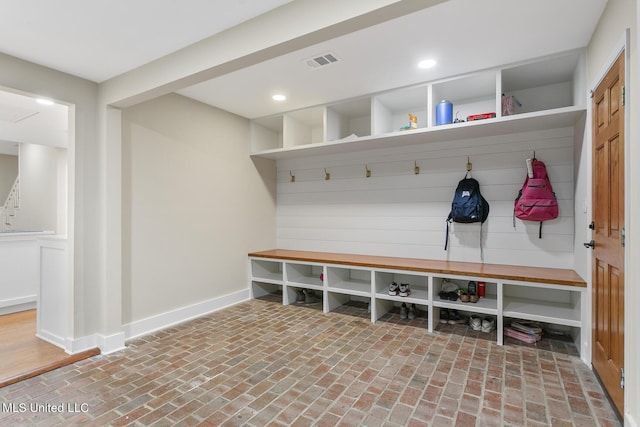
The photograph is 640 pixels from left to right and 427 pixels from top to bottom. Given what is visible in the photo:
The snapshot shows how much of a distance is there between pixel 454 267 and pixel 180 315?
9.99 feet

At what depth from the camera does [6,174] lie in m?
6.85

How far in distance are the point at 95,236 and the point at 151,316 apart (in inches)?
39.6

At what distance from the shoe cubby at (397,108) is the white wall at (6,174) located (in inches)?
309

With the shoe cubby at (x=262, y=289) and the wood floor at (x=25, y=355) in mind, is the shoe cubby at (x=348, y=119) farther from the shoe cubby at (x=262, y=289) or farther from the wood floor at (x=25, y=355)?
the wood floor at (x=25, y=355)

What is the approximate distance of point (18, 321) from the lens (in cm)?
381

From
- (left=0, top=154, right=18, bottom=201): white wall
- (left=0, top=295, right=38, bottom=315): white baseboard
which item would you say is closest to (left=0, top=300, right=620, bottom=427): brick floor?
(left=0, top=295, right=38, bottom=315): white baseboard

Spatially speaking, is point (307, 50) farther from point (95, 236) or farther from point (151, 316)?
point (151, 316)

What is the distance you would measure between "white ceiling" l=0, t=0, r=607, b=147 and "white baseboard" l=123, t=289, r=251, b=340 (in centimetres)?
238

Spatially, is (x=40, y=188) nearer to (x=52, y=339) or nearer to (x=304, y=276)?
(x=52, y=339)

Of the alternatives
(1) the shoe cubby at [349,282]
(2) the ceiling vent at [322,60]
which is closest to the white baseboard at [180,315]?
(1) the shoe cubby at [349,282]

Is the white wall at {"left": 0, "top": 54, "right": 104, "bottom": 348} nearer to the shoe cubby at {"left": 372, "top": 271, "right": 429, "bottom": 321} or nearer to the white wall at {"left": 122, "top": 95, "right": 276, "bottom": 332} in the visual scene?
the white wall at {"left": 122, "top": 95, "right": 276, "bottom": 332}

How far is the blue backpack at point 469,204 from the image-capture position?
3.57 metres

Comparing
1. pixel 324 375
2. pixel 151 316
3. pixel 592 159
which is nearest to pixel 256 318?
pixel 151 316

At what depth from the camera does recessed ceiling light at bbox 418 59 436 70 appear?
284 centimetres
